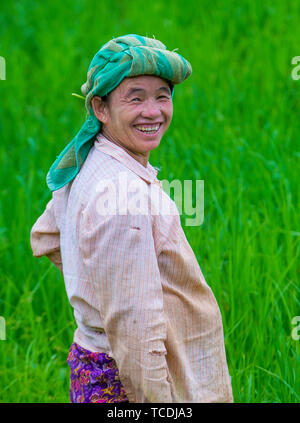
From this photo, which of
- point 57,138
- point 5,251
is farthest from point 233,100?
point 5,251

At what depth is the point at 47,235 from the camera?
189 centimetres

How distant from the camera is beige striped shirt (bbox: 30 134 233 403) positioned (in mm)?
1499

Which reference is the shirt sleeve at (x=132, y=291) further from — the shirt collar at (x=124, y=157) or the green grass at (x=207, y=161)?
the green grass at (x=207, y=161)

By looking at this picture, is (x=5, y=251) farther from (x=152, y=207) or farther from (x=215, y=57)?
(x=215, y=57)

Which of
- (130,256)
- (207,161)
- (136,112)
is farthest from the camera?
(207,161)

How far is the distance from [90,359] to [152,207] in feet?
1.39

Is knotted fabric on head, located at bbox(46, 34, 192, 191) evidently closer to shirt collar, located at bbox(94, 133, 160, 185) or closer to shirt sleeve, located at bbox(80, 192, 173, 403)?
shirt collar, located at bbox(94, 133, 160, 185)

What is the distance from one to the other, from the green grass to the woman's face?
100cm

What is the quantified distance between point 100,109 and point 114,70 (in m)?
0.13

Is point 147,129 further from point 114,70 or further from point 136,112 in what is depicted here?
point 114,70

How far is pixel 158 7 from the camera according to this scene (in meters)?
5.57

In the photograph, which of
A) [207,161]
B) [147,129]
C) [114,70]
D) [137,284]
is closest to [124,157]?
[147,129]

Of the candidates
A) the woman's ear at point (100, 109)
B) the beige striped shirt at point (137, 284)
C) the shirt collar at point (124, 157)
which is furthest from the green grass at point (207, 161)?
the woman's ear at point (100, 109)

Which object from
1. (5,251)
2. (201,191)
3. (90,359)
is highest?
(201,191)
